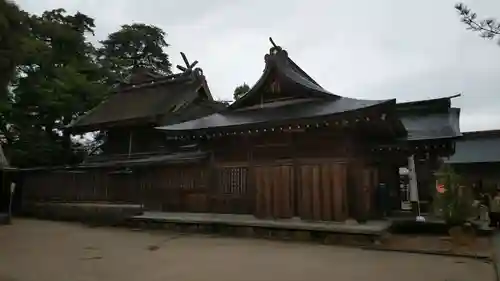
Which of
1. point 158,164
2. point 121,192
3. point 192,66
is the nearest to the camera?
point 158,164

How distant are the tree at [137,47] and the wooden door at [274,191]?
2374 cm

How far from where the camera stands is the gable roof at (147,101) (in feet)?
64.2

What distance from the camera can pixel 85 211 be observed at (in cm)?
1711

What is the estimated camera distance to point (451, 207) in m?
10.6

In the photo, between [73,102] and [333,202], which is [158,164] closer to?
[333,202]

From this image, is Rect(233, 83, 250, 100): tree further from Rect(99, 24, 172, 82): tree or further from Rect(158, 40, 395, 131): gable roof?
Rect(158, 40, 395, 131): gable roof

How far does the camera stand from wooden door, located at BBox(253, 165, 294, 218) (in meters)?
12.1

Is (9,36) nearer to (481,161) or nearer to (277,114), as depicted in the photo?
(277,114)

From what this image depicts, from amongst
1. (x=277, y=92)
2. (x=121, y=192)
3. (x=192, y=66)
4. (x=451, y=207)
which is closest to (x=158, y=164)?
(x=121, y=192)

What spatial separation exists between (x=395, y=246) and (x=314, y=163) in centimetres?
309

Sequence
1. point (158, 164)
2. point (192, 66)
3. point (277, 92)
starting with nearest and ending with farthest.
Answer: point (277, 92) < point (158, 164) < point (192, 66)

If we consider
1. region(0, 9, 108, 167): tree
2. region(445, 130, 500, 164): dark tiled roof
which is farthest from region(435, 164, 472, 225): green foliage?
region(0, 9, 108, 167): tree

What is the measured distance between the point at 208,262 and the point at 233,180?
212 inches

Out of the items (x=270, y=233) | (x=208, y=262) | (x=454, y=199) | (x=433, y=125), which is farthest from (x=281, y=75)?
(x=208, y=262)
